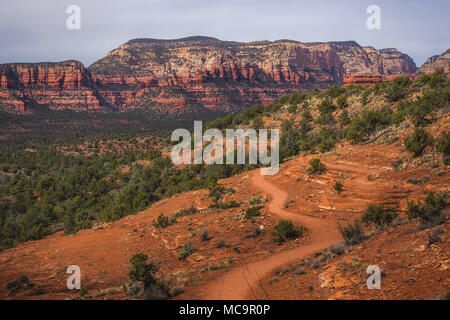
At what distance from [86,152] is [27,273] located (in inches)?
1947

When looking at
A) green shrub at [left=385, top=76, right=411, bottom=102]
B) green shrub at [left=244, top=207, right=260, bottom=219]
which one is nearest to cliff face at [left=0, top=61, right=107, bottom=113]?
green shrub at [left=385, top=76, right=411, bottom=102]

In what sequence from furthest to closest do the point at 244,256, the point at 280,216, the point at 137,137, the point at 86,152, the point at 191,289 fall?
the point at 137,137 < the point at 86,152 < the point at 280,216 < the point at 244,256 < the point at 191,289

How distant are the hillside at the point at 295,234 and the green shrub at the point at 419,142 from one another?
53 millimetres

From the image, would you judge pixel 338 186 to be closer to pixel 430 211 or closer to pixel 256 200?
pixel 256 200

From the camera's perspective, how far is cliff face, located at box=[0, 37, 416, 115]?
125125mm

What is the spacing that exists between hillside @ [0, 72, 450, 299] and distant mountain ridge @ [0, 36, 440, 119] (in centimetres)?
9627

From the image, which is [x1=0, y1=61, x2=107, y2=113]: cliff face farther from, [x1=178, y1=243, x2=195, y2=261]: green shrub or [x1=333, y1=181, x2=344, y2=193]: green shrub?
[x1=333, y1=181, x2=344, y2=193]: green shrub

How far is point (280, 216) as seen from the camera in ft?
49.0

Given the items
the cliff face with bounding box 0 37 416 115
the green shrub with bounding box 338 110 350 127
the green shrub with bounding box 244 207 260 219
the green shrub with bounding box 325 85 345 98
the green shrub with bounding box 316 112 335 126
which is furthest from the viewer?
the cliff face with bounding box 0 37 416 115

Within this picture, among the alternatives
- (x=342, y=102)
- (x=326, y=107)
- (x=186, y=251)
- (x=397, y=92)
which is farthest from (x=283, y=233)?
(x=342, y=102)

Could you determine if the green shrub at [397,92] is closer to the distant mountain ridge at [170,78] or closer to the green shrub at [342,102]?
the green shrub at [342,102]

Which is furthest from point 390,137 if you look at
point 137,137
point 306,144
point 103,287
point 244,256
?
point 137,137

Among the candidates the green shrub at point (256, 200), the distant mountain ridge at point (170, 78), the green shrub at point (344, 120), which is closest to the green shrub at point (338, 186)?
the green shrub at point (256, 200)
